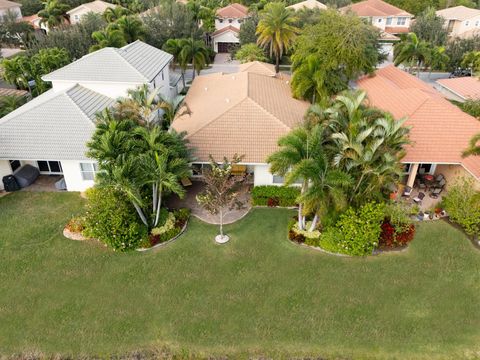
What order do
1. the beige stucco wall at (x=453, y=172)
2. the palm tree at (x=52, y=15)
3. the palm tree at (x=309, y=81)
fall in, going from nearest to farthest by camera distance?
the beige stucco wall at (x=453, y=172)
the palm tree at (x=309, y=81)
the palm tree at (x=52, y=15)

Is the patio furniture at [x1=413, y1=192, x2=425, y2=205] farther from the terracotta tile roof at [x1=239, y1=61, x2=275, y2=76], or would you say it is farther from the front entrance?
the front entrance

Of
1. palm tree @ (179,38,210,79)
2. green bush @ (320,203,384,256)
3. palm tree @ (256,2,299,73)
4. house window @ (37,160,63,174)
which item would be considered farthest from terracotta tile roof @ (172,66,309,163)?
palm tree @ (179,38,210,79)

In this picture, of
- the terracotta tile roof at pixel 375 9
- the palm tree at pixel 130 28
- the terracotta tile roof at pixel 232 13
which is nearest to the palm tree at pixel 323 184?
the palm tree at pixel 130 28

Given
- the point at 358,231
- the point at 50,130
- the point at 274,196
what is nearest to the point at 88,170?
the point at 50,130

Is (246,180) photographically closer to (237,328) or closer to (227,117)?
(227,117)

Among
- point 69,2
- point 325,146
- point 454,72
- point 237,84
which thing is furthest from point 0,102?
point 69,2

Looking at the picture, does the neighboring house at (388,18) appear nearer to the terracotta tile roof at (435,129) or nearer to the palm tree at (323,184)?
the terracotta tile roof at (435,129)
